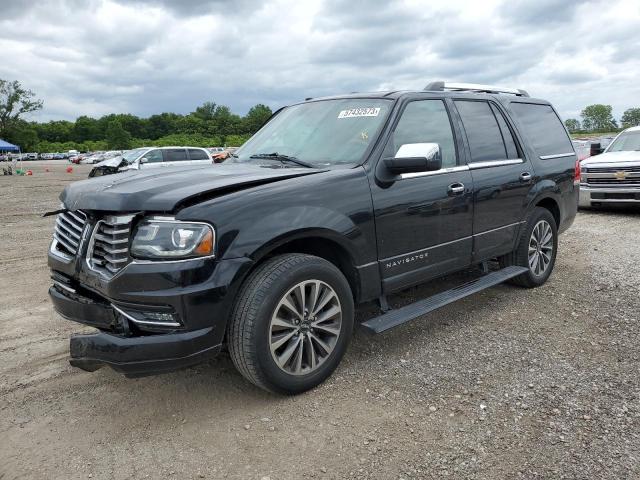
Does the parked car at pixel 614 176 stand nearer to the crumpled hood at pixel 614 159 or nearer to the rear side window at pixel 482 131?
the crumpled hood at pixel 614 159

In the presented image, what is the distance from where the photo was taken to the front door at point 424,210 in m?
3.63

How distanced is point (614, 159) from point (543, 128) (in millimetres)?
6126

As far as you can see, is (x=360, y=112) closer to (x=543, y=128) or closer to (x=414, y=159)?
(x=414, y=159)

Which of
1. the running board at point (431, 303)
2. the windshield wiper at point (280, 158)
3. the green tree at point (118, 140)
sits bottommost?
the running board at point (431, 303)

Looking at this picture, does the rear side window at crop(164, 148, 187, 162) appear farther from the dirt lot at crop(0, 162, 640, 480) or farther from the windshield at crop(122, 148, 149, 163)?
the dirt lot at crop(0, 162, 640, 480)

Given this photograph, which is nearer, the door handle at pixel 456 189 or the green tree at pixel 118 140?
the door handle at pixel 456 189

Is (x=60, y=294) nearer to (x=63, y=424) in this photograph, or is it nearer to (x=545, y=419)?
(x=63, y=424)

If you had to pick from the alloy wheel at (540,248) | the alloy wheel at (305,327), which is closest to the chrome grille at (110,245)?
the alloy wheel at (305,327)

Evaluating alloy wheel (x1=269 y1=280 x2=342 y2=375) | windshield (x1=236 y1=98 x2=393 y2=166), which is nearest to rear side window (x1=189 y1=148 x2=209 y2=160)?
windshield (x1=236 y1=98 x2=393 y2=166)

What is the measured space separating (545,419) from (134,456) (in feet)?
7.39

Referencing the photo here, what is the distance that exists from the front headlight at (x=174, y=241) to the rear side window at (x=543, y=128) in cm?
365

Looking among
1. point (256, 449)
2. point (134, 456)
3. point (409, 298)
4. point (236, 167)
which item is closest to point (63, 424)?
point (134, 456)

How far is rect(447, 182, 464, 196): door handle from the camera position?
4.05 metres

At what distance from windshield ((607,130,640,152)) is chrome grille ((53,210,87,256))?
1145cm
